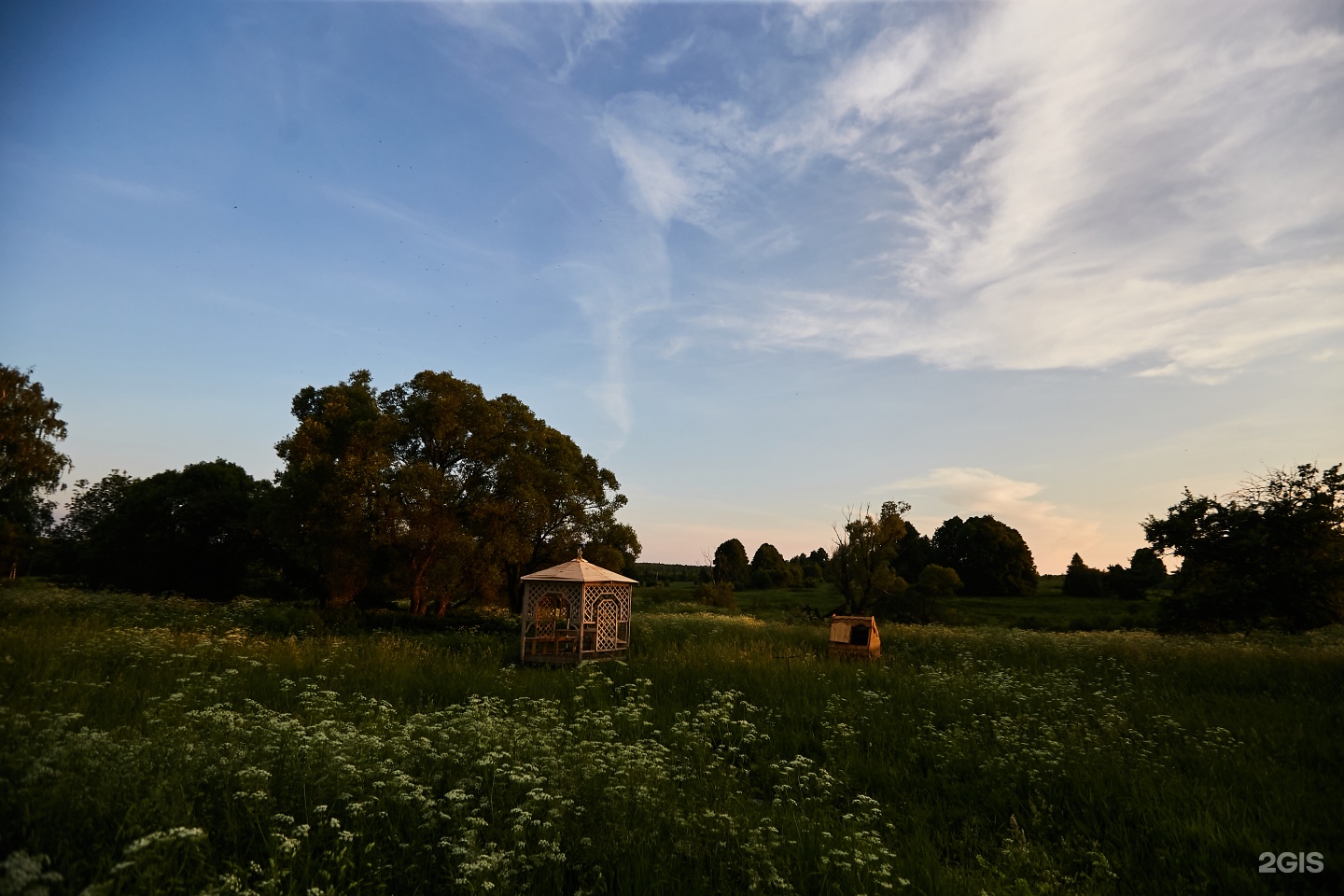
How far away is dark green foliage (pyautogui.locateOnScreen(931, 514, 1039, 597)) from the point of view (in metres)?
52.7

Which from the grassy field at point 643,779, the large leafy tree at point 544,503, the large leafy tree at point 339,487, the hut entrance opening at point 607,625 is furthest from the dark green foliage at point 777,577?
the grassy field at point 643,779

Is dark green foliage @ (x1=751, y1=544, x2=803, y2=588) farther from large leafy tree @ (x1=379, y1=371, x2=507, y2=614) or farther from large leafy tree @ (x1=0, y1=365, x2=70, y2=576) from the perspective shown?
large leafy tree @ (x1=0, y1=365, x2=70, y2=576)

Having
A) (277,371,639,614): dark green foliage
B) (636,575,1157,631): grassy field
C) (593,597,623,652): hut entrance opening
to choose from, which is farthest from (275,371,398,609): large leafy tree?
(636,575,1157,631): grassy field


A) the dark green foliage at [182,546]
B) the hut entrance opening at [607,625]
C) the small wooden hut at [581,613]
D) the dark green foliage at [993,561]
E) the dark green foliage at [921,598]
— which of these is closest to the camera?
the small wooden hut at [581,613]

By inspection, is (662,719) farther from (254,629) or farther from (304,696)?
(254,629)

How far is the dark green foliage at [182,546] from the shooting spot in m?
35.9

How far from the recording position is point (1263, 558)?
66.3ft

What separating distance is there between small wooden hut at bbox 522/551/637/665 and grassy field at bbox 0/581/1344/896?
17.3 feet

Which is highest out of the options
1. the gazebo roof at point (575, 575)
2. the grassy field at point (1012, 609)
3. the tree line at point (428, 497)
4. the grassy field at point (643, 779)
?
the tree line at point (428, 497)

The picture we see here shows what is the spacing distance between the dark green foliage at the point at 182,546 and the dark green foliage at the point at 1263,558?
43061mm

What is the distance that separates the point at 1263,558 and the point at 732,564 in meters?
61.0

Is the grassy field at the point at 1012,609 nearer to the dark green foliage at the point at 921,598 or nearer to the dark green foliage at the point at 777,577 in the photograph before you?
the dark green foliage at the point at 921,598

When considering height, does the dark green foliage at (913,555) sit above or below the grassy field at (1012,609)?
above

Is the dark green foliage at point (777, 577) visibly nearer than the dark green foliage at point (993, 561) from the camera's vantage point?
No
